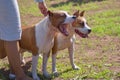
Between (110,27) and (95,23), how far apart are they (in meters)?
0.77

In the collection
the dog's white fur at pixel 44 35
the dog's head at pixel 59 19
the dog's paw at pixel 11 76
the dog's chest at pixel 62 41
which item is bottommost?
the dog's paw at pixel 11 76

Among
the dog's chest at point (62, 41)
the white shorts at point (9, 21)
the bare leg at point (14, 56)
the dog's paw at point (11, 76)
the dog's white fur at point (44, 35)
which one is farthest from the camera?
the dog's chest at point (62, 41)

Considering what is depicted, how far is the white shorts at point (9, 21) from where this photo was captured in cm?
444

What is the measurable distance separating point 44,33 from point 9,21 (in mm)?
655

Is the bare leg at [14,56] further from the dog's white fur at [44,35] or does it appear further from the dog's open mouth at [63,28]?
the dog's open mouth at [63,28]

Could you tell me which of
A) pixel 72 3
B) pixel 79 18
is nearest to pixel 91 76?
pixel 79 18

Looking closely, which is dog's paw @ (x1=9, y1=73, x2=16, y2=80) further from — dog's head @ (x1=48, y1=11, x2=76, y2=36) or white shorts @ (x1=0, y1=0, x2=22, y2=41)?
dog's head @ (x1=48, y1=11, x2=76, y2=36)

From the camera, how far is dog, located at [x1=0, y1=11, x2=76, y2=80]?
4875 mm

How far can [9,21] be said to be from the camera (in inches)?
177

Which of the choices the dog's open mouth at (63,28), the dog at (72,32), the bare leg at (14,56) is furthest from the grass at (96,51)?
the dog's open mouth at (63,28)

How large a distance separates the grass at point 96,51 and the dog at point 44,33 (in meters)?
0.49

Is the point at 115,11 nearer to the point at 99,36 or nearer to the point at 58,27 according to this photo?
the point at 99,36

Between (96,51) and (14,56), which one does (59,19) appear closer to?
(14,56)

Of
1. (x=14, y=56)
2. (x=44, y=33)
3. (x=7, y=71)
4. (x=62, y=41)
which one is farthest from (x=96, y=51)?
(x=14, y=56)
